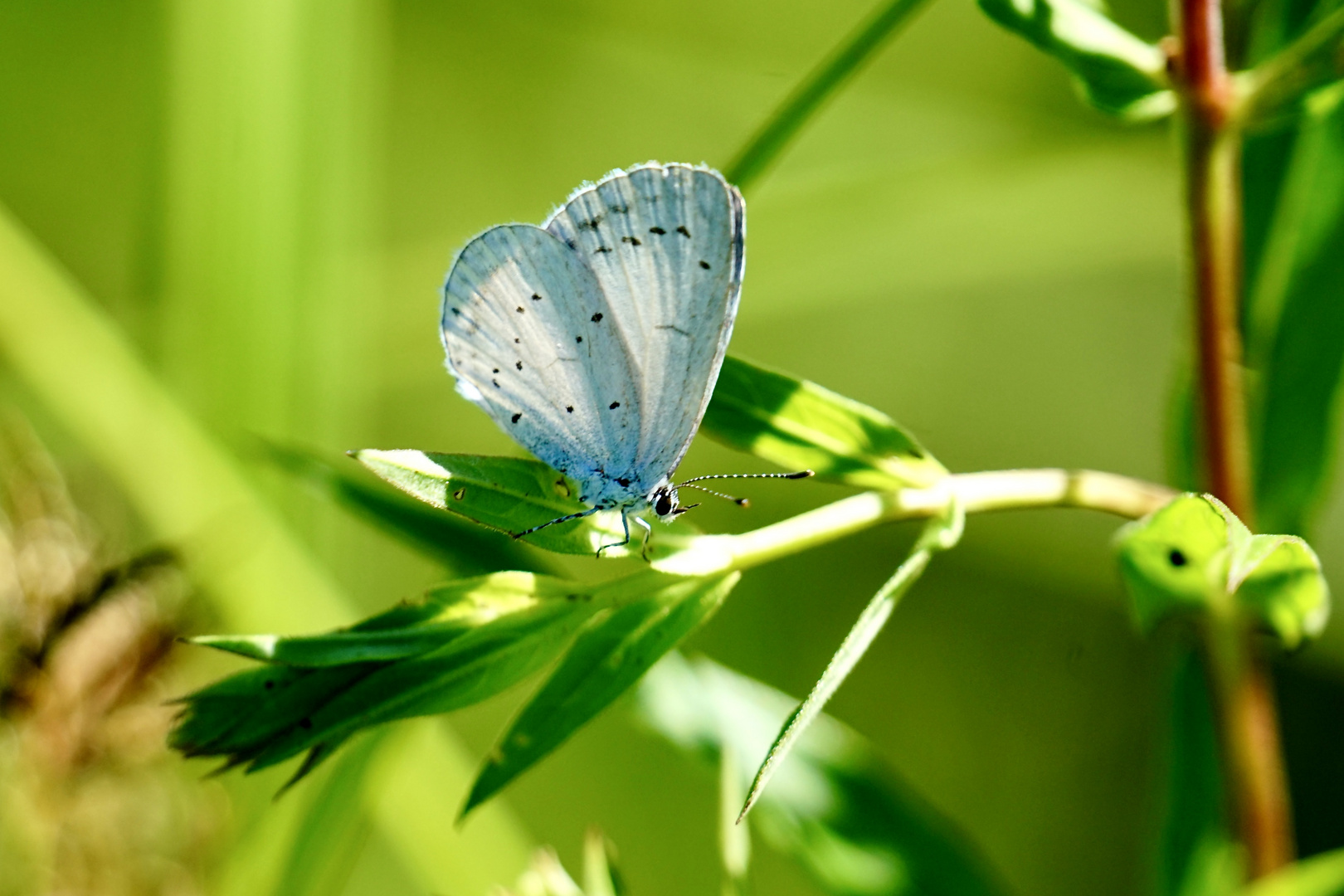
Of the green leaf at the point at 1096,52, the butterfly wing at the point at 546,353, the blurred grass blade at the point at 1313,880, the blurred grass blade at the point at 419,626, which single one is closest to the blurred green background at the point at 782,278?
the butterfly wing at the point at 546,353

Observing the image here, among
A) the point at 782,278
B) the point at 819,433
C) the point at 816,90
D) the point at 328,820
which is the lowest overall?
the point at 328,820

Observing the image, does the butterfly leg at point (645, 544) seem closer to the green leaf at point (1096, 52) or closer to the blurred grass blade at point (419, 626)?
the blurred grass blade at point (419, 626)

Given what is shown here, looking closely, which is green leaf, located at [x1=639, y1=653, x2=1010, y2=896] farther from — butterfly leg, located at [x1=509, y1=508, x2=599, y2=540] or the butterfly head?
butterfly leg, located at [x1=509, y1=508, x2=599, y2=540]

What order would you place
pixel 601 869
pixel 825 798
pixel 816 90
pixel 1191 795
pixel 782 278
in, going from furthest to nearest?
pixel 782 278, pixel 825 798, pixel 1191 795, pixel 816 90, pixel 601 869

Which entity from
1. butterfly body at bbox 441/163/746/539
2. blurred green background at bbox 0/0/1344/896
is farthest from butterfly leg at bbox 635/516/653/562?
blurred green background at bbox 0/0/1344/896

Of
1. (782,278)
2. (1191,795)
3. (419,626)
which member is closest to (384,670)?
(419,626)

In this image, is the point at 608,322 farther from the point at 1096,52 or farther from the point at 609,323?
the point at 1096,52

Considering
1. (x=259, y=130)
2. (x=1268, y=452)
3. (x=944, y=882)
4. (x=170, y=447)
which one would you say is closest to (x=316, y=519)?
(x=170, y=447)
